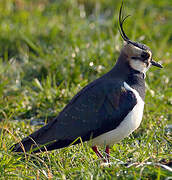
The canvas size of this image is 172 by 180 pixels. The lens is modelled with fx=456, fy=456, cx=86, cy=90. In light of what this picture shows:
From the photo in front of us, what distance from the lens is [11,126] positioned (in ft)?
16.0

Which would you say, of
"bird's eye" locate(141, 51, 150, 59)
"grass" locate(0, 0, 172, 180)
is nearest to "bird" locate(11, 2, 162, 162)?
"grass" locate(0, 0, 172, 180)

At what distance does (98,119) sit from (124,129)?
0.79 ft

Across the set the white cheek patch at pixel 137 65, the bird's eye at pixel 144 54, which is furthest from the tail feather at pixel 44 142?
the bird's eye at pixel 144 54

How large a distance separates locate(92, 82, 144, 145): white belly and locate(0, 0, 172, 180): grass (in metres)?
0.11

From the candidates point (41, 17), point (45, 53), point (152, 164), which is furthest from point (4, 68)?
point (152, 164)

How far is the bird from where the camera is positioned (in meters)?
3.92

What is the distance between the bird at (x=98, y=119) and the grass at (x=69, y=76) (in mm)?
109

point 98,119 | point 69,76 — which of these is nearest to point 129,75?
point 98,119

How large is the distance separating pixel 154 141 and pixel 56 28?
3334mm

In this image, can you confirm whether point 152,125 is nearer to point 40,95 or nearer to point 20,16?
point 40,95

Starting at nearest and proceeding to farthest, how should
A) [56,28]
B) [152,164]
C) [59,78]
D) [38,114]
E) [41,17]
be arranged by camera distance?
[152,164]
[38,114]
[59,78]
[56,28]
[41,17]

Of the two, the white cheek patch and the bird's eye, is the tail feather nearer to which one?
the white cheek patch

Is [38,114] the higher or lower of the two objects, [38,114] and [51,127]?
the lower

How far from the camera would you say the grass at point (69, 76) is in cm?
357
